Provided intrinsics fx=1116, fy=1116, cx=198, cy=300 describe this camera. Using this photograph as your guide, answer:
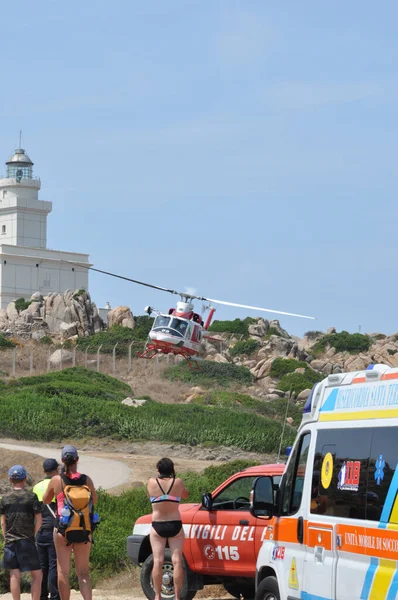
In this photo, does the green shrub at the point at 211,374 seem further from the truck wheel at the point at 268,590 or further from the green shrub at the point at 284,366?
the truck wheel at the point at 268,590

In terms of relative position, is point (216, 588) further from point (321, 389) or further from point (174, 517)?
point (321, 389)

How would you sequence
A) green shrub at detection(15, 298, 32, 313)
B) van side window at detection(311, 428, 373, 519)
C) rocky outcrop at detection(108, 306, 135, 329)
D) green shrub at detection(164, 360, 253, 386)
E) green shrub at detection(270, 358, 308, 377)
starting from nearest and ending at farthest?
van side window at detection(311, 428, 373, 519), green shrub at detection(164, 360, 253, 386), green shrub at detection(270, 358, 308, 377), rocky outcrop at detection(108, 306, 135, 329), green shrub at detection(15, 298, 32, 313)

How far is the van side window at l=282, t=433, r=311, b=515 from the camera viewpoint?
9.71 m

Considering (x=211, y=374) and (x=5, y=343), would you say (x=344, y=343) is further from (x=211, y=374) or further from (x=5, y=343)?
(x=5, y=343)

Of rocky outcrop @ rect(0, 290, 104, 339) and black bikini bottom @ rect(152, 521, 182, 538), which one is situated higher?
rocky outcrop @ rect(0, 290, 104, 339)

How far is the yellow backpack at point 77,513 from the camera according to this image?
11039 millimetres

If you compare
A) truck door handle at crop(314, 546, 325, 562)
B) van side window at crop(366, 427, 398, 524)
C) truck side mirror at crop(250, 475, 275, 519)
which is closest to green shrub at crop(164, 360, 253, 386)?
truck side mirror at crop(250, 475, 275, 519)

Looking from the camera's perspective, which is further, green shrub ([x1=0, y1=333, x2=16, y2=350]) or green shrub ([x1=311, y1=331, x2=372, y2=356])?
green shrub ([x1=311, y1=331, x2=372, y2=356])

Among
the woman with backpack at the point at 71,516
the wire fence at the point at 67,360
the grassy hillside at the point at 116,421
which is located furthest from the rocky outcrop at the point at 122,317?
the woman with backpack at the point at 71,516

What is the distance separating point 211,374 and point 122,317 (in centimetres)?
1863

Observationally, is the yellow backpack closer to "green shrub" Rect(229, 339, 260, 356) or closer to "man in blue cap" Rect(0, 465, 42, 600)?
"man in blue cap" Rect(0, 465, 42, 600)

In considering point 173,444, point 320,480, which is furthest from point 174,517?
point 173,444

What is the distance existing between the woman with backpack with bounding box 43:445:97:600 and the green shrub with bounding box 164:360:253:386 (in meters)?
45.3

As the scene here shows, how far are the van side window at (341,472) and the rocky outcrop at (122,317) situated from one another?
6609 centimetres
